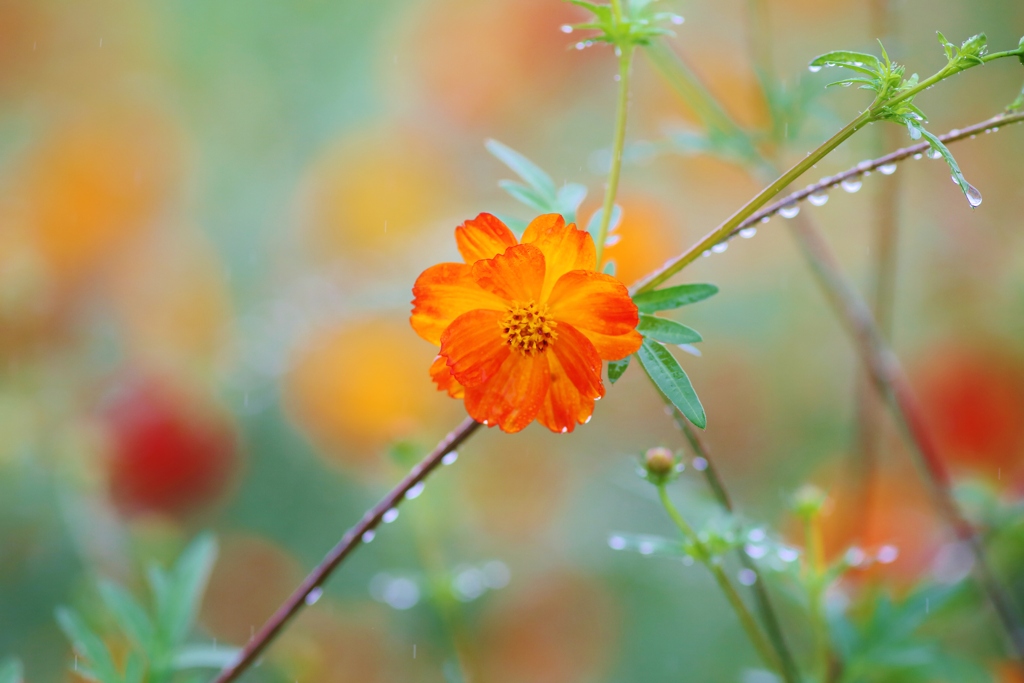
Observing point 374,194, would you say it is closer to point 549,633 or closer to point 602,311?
point 549,633

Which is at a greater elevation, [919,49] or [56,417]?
[919,49]

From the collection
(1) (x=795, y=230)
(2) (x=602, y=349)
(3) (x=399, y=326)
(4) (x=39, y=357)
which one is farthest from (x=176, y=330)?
(2) (x=602, y=349)

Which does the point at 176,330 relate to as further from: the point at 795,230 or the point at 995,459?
the point at 995,459

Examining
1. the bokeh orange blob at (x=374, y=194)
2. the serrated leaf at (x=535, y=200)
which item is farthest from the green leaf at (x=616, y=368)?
the bokeh orange blob at (x=374, y=194)

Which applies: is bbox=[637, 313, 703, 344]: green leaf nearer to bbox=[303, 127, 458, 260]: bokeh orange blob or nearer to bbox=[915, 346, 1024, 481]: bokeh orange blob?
bbox=[915, 346, 1024, 481]: bokeh orange blob

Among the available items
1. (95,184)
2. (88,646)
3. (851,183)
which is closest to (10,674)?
(88,646)
